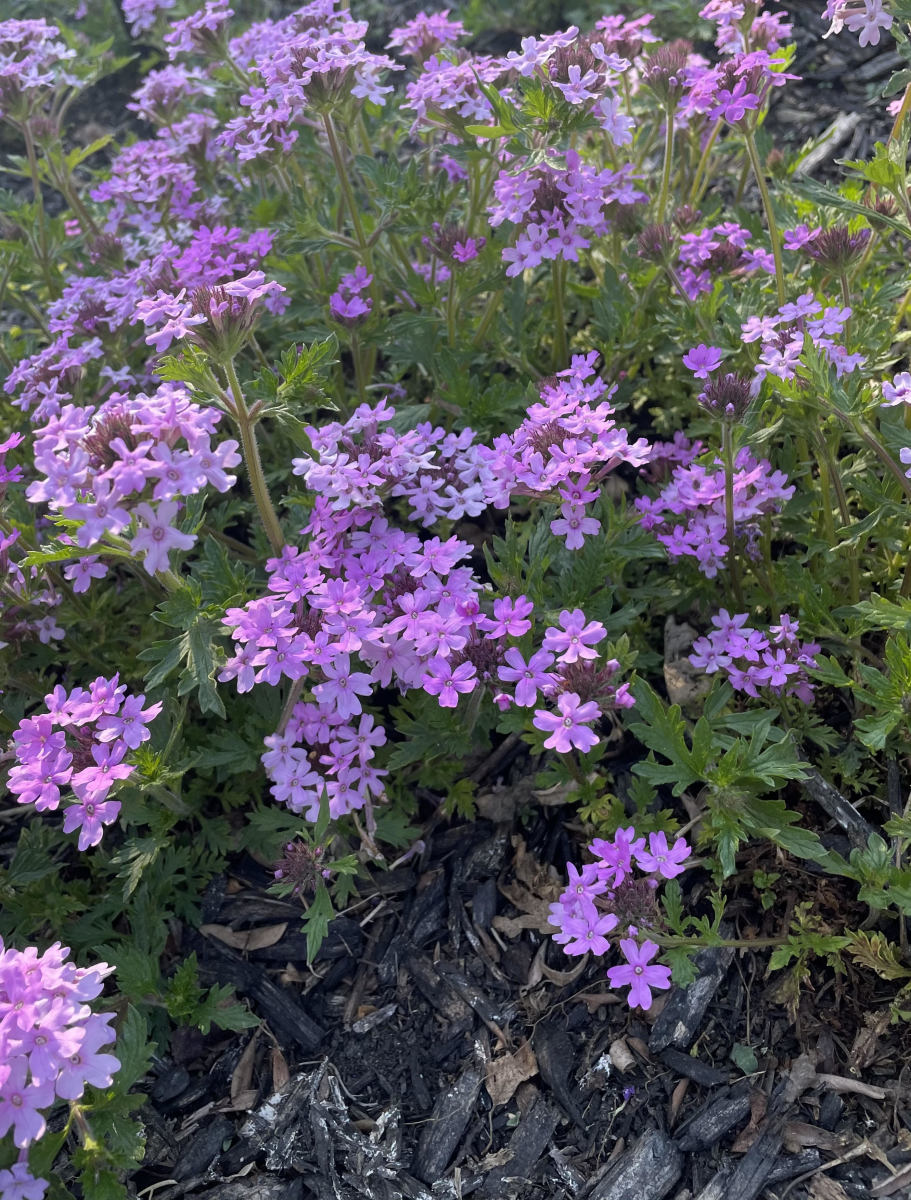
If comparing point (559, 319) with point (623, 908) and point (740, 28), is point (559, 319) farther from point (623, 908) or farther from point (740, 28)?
point (623, 908)

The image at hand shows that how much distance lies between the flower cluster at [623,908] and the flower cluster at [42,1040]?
1.15 meters

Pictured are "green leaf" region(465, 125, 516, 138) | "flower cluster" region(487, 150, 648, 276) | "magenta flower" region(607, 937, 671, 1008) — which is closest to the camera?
"magenta flower" region(607, 937, 671, 1008)

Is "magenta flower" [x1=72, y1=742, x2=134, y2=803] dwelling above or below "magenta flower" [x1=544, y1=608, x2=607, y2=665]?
below

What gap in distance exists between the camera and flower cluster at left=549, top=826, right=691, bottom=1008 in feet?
8.35

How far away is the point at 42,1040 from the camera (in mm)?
2281

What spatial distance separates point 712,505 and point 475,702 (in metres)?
1.10

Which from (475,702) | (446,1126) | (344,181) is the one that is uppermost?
(344,181)

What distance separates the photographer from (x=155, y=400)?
101 inches

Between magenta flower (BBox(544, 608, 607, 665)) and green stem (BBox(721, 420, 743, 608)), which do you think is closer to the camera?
magenta flower (BBox(544, 608, 607, 665))

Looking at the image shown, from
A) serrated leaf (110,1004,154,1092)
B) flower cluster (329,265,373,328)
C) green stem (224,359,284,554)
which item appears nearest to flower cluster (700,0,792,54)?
flower cluster (329,265,373,328)

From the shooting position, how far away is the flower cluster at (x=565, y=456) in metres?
2.87

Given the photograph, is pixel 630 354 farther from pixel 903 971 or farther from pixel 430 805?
pixel 903 971

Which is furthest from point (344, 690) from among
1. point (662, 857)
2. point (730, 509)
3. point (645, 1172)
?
point (645, 1172)

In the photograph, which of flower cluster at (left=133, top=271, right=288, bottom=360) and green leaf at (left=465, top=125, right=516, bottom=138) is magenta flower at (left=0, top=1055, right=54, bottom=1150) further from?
green leaf at (left=465, top=125, right=516, bottom=138)
